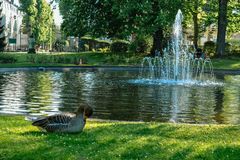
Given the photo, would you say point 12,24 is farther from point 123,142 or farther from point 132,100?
point 123,142

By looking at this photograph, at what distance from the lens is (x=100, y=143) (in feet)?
28.1

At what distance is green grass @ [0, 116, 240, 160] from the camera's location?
307 inches

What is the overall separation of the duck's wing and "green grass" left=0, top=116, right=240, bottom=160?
0.16 meters

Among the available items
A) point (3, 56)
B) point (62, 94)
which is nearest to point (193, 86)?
point (62, 94)

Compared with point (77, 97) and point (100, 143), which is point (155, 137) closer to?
point (100, 143)

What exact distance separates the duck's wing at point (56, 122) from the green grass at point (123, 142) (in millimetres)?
160

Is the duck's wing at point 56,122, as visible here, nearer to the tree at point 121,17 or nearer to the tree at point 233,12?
the tree at point 121,17

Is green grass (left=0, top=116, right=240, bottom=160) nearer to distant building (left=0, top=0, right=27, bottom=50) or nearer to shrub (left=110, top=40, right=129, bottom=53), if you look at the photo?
shrub (left=110, top=40, right=129, bottom=53)

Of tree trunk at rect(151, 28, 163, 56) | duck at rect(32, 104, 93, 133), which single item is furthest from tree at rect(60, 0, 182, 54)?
duck at rect(32, 104, 93, 133)

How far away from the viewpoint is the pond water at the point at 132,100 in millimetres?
14205

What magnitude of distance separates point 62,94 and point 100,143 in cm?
1115

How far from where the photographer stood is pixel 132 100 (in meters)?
17.9

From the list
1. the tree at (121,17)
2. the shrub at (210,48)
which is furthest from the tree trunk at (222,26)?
the tree at (121,17)

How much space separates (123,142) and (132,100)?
30.2ft
